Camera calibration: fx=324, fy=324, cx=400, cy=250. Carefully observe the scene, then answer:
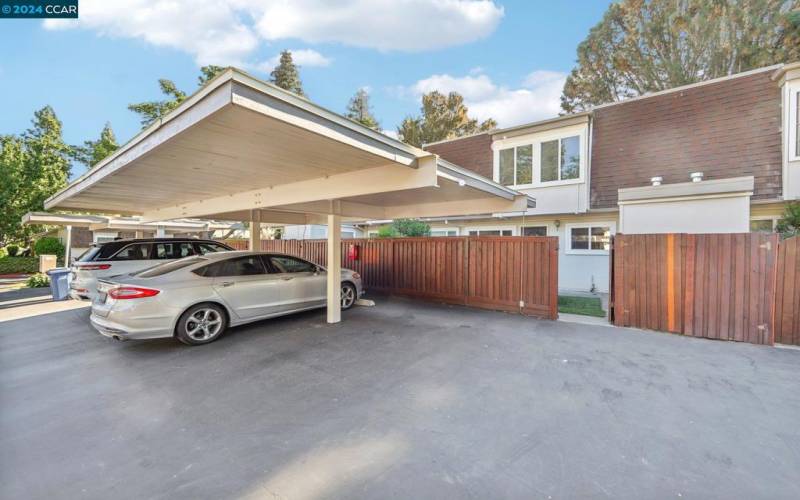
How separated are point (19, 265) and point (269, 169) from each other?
1942cm

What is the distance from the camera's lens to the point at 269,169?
4637 millimetres

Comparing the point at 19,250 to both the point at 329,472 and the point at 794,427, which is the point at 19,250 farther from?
the point at 794,427

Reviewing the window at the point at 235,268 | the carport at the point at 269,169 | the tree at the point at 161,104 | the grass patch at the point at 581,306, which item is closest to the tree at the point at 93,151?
the tree at the point at 161,104

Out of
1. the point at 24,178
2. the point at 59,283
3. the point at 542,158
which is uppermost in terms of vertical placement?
the point at 24,178

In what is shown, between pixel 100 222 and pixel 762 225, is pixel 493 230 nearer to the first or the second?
pixel 762 225

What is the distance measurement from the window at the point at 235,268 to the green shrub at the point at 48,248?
1815 cm

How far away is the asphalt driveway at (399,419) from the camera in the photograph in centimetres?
215

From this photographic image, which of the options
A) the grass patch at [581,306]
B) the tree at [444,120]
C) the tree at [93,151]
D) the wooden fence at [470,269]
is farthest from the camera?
the tree at [444,120]

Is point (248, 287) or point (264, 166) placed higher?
point (264, 166)

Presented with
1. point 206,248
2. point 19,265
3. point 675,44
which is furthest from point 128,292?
point 675,44

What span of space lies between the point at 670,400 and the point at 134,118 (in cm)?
2724

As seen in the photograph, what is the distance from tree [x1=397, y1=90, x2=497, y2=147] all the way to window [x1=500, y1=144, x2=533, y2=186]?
15.4m

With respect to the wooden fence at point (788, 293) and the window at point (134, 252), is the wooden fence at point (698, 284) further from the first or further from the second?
the window at point (134, 252)

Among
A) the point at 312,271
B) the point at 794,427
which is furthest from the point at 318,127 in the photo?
the point at 794,427
